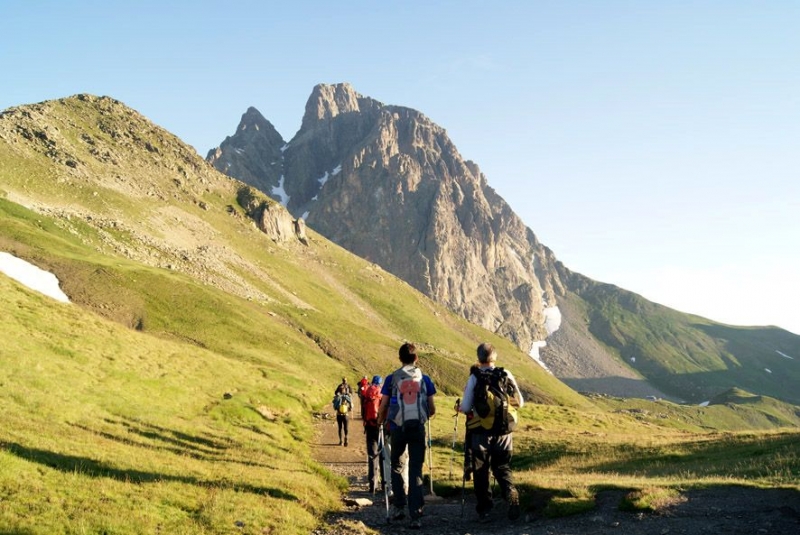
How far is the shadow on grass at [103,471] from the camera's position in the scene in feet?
44.8

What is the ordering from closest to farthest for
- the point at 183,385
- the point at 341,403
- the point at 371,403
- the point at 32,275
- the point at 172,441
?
the point at 371,403
the point at 172,441
the point at 341,403
the point at 183,385
the point at 32,275

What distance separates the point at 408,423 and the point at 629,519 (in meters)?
5.41

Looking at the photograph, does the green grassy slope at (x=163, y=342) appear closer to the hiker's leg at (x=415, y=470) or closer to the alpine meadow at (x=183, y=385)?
the alpine meadow at (x=183, y=385)

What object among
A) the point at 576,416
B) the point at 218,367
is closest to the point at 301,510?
the point at 218,367

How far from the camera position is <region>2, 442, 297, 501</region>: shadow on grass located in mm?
13664

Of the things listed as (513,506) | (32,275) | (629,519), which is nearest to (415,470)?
(513,506)

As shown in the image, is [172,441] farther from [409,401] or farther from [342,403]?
[409,401]

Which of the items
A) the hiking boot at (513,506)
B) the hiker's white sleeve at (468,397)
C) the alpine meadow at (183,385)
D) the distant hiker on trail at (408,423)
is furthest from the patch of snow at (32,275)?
the hiking boot at (513,506)

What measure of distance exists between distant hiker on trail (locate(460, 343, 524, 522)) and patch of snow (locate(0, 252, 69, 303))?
71108 mm

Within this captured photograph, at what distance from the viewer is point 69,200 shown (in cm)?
11462

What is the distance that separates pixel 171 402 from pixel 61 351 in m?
7.38

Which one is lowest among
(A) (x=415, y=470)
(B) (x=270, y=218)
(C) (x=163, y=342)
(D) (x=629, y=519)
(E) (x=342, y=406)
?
(D) (x=629, y=519)

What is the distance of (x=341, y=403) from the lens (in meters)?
31.4

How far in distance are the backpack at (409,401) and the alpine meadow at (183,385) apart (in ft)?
10.6
